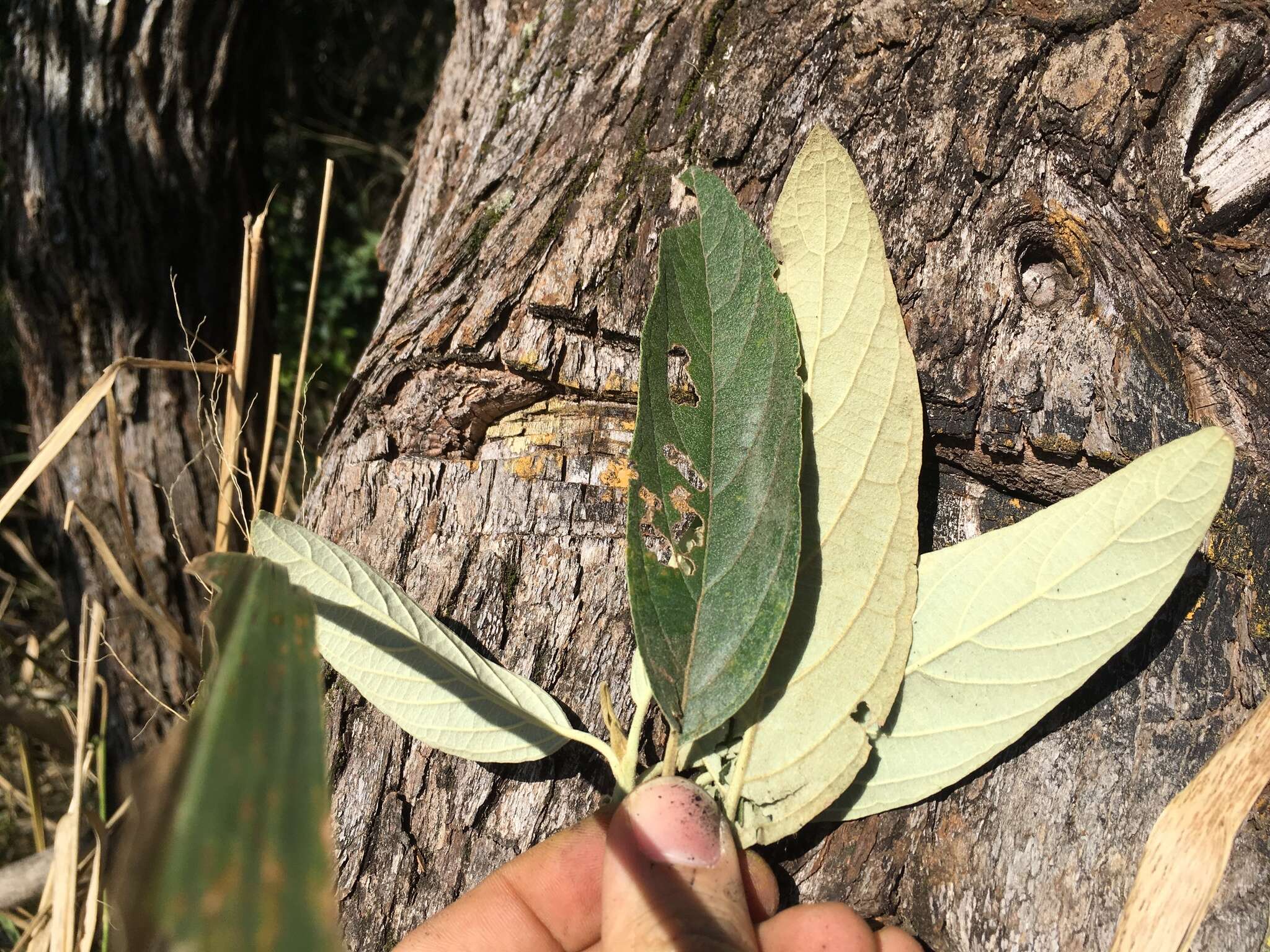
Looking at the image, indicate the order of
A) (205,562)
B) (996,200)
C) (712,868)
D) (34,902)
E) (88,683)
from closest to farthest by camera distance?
(205,562) < (712,868) < (996,200) < (88,683) < (34,902)

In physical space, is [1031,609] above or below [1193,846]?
above

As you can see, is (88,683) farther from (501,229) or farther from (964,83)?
(964,83)

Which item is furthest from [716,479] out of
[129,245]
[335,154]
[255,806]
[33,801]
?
[335,154]

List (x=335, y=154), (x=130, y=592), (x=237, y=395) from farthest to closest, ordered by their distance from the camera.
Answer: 1. (x=335, y=154)
2. (x=237, y=395)
3. (x=130, y=592)

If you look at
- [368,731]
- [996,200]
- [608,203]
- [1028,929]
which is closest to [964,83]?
[996,200]

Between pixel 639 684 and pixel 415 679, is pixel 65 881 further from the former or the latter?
pixel 639 684
